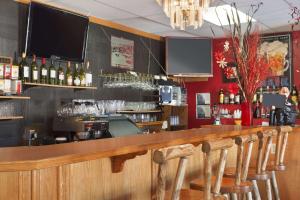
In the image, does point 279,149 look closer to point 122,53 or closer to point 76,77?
point 76,77

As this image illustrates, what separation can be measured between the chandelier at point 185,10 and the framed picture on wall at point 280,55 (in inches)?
149

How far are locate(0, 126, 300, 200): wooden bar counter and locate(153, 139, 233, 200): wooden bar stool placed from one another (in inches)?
11.9

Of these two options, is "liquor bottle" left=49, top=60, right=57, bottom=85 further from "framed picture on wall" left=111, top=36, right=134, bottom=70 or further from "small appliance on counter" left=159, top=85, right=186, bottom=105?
"small appliance on counter" left=159, top=85, right=186, bottom=105

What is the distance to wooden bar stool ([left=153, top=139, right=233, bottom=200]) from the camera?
1785 millimetres

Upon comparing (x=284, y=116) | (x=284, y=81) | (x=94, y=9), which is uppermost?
(x=94, y=9)

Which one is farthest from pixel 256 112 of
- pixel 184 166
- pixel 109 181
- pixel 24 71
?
pixel 184 166

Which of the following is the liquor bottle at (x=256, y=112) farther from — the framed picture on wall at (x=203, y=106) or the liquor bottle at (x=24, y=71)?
the liquor bottle at (x=24, y=71)

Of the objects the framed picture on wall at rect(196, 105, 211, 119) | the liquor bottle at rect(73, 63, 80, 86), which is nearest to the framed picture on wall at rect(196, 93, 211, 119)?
the framed picture on wall at rect(196, 105, 211, 119)

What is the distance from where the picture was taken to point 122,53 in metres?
6.59

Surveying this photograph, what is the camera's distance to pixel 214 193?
2414 millimetres

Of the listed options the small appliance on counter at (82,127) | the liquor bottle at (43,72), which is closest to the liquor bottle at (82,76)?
the liquor bottle at (43,72)

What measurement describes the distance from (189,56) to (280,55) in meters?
1.72

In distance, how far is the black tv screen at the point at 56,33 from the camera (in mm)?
4793

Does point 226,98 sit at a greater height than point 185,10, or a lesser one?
lesser
